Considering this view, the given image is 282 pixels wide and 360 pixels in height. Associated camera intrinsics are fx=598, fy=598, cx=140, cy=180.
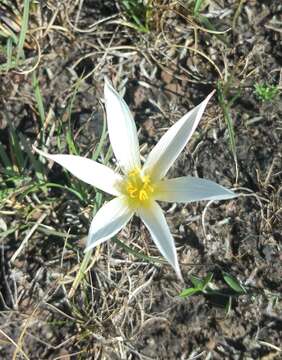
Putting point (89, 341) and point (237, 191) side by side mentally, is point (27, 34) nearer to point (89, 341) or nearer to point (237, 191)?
point (237, 191)

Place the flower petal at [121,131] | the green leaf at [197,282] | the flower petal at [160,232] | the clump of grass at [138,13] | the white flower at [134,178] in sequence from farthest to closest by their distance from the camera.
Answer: the clump of grass at [138,13] → the green leaf at [197,282] → the flower petal at [121,131] → the white flower at [134,178] → the flower petal at [160,232]

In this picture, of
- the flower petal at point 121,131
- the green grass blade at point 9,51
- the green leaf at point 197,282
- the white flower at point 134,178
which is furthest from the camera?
the green grass blade at point 9,51

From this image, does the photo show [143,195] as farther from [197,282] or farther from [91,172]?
[197,282]

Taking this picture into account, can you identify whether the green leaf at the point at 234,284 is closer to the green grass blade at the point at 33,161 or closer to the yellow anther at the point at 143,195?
the yellow anther at the point at 143,195

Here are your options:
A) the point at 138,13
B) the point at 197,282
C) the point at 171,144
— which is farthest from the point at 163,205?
the point at 138,13

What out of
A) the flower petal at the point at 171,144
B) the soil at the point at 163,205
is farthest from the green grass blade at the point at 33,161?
the flower petal at the point at 171,144

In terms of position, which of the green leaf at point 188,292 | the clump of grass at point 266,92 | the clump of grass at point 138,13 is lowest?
the green leaf at point 188,292

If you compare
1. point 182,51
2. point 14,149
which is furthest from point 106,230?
point 182,51

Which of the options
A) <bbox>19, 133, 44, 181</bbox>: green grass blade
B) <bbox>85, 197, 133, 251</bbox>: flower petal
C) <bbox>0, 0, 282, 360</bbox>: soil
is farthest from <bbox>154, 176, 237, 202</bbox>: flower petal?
<bbox>19, 133, 44, 181</bbox>: green grass blade
